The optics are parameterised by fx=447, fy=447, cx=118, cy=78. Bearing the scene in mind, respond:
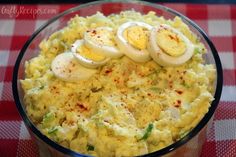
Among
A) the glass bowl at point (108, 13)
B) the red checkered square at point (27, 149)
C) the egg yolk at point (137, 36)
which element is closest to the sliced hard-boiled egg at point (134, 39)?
the egg yolk at point (137, 36)

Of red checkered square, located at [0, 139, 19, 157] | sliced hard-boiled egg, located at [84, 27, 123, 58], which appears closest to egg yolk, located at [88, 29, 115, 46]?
sliced hard-boiled egg, located at [84, 27, 123, 58]

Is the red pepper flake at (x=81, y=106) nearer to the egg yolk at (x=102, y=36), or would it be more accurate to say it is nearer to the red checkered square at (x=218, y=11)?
the egg yolk at (x=102, y=36)

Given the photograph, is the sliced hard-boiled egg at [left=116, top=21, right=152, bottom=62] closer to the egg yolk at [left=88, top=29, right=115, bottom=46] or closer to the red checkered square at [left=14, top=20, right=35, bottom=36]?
the egg yolk at [left=88, top=29, right=115, bottom=46]

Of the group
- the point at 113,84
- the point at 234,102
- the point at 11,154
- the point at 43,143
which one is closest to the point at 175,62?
the point at 113,84

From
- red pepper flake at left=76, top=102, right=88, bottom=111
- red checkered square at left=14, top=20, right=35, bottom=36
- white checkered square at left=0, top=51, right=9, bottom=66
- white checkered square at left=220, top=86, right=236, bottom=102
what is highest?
red checkered square at left=14, top=20, right=35, bottom=36

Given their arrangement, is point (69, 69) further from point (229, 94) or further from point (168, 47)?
point (229, 94)

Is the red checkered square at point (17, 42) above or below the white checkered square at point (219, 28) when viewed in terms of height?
below

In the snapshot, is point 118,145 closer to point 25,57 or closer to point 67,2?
point 25,57

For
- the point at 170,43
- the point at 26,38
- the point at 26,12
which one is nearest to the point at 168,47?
the point at 170,43
